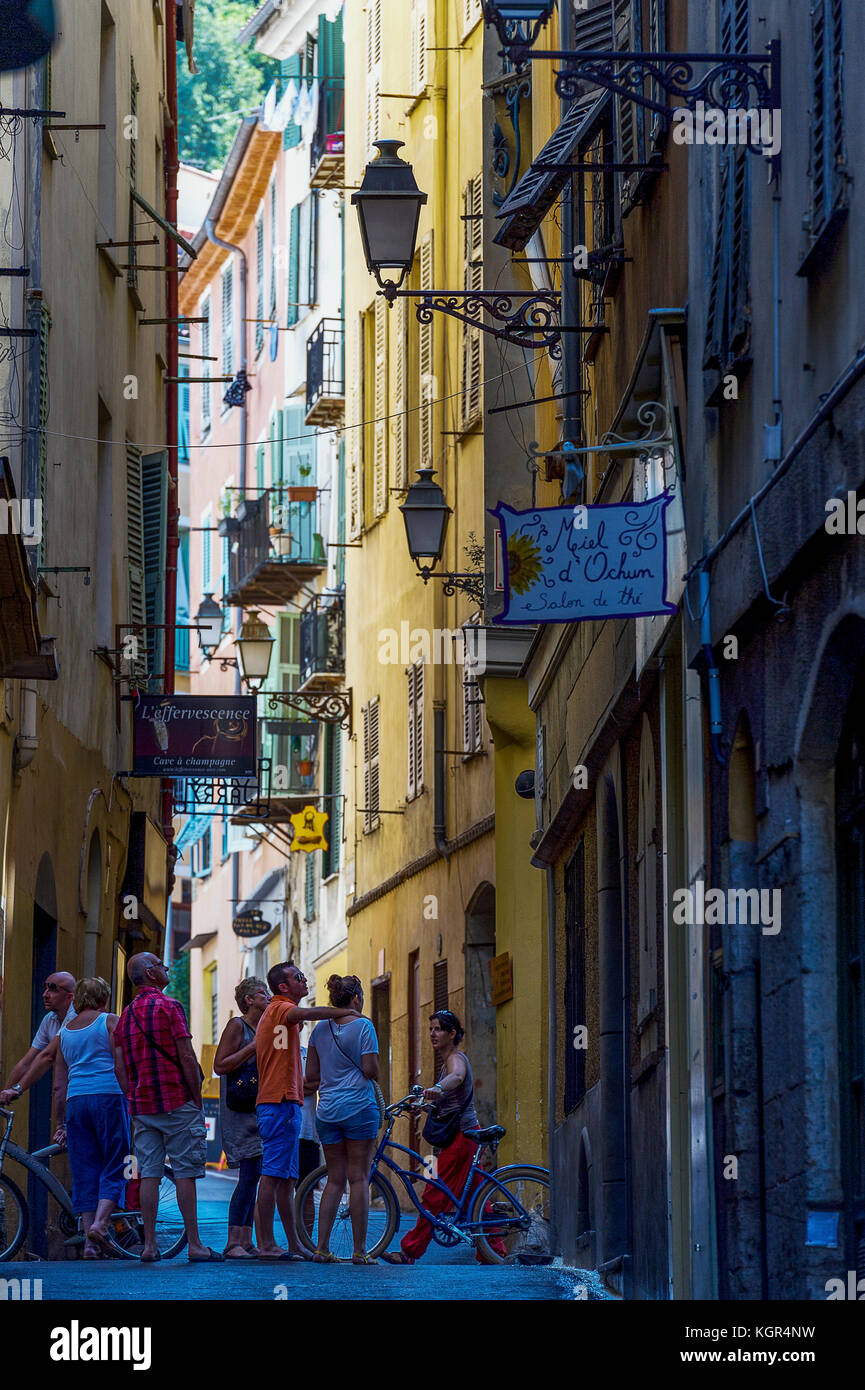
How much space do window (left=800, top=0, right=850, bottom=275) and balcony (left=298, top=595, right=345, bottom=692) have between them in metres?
28.2

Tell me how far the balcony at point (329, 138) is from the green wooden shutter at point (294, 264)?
13.7ft

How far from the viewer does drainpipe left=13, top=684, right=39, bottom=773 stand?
1725cm

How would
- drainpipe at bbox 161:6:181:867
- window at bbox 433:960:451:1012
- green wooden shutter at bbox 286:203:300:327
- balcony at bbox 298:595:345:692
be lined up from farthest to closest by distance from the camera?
1. green wooden shutter at bbox 286:203:300:327
2. balcony at bbox 298:595:345:692
3. window at bbox 433:960:451:1012
4. drainpipe at bbox 161:6:181:867

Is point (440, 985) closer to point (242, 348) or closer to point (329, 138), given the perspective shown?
point (329, 138)

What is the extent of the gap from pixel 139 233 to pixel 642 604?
16.5m

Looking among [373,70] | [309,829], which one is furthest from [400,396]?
[309,829]

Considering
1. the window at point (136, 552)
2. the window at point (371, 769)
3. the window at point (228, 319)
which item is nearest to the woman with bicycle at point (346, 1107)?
the window at point (136, 552)

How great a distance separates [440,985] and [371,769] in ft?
18.2

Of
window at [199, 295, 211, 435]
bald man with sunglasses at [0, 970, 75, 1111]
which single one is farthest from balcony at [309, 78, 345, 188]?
bald man with sunglasses at [0, 970, 75, 1111]

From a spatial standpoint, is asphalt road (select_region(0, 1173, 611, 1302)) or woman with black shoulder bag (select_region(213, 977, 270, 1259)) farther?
woman with black shoulder bag (select_region(213, 977, 270, 1259))

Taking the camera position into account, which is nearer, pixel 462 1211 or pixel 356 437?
pixel 462 1211

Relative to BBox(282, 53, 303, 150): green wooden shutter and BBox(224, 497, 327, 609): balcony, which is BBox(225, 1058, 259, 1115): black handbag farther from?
BBox(282, 53, 303, 150): green wooden shutter

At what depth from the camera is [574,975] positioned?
1722 cm
